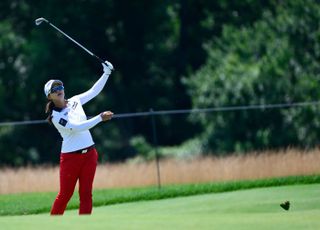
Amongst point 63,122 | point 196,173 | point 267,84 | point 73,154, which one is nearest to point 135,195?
point 196,173

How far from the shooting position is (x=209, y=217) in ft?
37.5

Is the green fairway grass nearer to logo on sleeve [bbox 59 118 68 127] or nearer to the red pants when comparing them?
the red pants

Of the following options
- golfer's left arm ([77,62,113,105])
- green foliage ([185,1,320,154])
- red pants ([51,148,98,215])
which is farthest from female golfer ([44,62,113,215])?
green foliage ([185,1,320,154])

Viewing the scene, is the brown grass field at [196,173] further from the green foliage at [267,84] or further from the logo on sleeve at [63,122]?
the green foliage at [267,84]

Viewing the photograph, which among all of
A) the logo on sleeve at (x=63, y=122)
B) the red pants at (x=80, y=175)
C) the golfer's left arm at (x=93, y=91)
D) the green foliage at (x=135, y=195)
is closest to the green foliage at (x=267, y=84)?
the green foliage at (x=135, y=195)

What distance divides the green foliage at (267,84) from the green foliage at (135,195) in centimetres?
1258

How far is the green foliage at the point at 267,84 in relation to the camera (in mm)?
32844

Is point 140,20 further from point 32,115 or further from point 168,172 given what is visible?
point 168,172

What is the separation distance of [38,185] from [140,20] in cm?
2799

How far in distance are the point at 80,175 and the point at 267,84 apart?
74.6 ft

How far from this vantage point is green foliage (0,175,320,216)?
16.8 meters

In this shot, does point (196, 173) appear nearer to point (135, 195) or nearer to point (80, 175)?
point (135, 195)

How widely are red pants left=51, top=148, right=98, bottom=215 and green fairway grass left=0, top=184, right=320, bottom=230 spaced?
0.60 meters

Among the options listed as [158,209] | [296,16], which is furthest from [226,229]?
[296,16]
